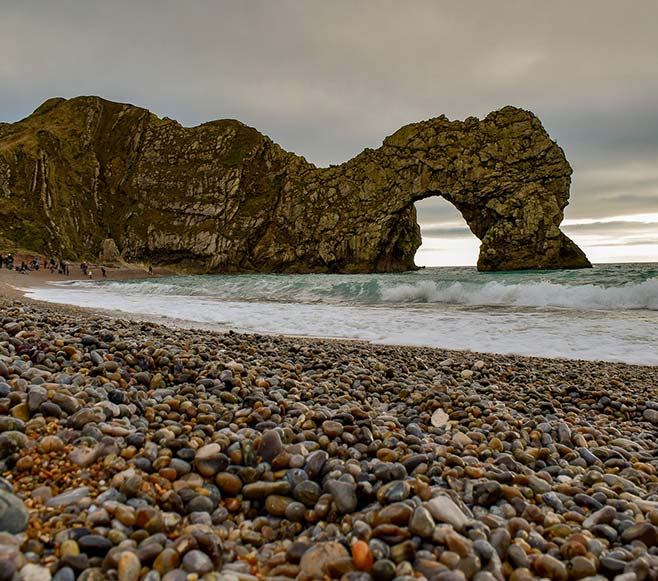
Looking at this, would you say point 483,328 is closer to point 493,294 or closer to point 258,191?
point 493,294

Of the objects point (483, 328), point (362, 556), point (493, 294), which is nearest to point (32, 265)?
point (493, 294)

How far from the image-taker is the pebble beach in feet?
5.22

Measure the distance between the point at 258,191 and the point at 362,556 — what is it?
3155 inches

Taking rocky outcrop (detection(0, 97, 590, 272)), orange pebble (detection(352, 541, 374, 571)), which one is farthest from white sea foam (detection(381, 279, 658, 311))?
rocky outcrop (detection(0, 97, 590, 272))

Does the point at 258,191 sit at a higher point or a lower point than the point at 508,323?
higher

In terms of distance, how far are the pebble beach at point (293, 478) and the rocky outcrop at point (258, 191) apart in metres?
59.9

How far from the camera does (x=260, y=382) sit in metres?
3.65

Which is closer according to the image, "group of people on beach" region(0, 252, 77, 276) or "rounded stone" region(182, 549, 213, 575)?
"rounded stone" region(182, 549, 213, 575)

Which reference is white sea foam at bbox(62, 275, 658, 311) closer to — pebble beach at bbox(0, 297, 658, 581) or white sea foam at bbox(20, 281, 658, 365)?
white sea foam at bbox(20, 281, 658, 365)

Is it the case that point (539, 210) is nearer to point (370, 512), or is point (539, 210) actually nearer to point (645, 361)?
point (645, 361)

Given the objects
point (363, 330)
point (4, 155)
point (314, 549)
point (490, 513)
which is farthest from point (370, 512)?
point (4, 155)

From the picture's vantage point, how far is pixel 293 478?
215 centimetres

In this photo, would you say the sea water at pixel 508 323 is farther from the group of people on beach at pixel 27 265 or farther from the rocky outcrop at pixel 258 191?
the rocky outcrop at pixel 258 191

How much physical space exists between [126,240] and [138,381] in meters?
84.4
